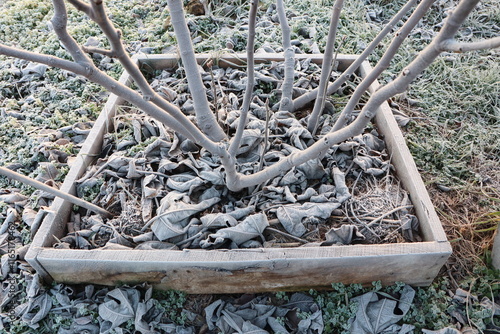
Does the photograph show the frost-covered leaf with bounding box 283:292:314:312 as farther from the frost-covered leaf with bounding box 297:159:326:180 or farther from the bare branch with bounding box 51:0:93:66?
the bare branch with bounding box 51:0:93:66

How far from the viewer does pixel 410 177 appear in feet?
6.73

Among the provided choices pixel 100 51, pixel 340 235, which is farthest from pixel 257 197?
pixel 100 51

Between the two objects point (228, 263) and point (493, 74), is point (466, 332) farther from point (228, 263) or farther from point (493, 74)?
point (493, 74)

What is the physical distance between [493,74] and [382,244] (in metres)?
2.21

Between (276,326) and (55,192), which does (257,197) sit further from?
(55,192)

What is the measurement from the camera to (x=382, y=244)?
1792 mm

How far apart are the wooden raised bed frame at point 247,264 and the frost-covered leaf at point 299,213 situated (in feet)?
0.53

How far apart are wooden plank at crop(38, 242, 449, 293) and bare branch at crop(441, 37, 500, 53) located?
97cm

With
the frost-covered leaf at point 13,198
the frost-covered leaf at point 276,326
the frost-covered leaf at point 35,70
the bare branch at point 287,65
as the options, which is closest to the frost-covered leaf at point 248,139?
the bare branch at point 287,65

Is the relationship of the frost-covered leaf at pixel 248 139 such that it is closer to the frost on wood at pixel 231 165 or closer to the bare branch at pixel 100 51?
the frost on wood at pixel 231 165

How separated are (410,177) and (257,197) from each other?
82 cm

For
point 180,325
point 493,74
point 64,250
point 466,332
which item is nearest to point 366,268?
point 466,332

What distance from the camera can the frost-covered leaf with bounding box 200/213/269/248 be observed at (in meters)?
1.82

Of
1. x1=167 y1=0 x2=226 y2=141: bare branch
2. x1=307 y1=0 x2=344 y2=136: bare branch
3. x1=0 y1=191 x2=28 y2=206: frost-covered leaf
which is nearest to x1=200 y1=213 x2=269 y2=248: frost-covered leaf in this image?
x1=167 y1=0 x2=226 y2=141: bare branch
